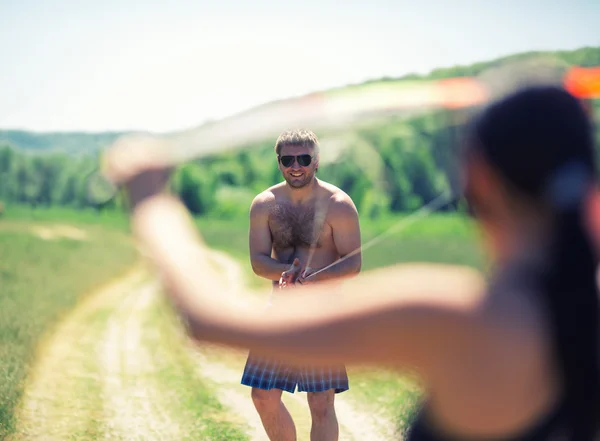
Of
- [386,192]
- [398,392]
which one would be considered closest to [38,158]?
[398,392]

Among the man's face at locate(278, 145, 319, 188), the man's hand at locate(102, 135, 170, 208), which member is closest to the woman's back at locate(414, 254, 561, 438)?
the man's hand at locate(102, 135, 170, 208)

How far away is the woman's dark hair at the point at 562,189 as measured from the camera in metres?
1.18

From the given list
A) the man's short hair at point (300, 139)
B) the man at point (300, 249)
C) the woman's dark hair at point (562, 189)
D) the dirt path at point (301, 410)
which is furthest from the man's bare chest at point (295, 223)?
the woman's dark hair at point (562, 189)

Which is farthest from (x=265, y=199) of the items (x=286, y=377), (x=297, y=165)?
(x=286, y=377)

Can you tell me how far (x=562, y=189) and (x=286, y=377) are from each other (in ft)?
9.92

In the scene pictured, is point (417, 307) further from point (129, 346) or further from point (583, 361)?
point (129, 346)

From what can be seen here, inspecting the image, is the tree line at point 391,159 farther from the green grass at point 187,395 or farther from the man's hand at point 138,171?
the green grass at point 187,395

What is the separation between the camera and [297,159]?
408cm

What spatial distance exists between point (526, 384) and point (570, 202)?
32cm

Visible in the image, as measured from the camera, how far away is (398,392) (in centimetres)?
651

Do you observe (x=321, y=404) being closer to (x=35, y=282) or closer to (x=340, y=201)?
(x=340, y=201)

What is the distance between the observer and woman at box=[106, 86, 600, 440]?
113 centimetres

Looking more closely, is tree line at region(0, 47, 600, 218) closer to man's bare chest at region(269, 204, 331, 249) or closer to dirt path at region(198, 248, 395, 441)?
man's bare chest at region(269, 204, 331, 249)

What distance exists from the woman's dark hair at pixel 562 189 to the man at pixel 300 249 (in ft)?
8.77
